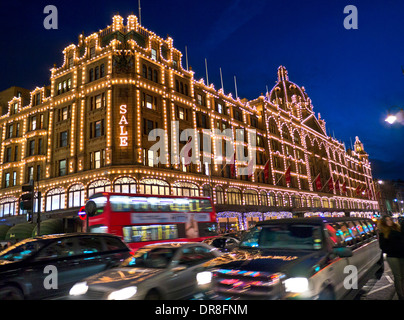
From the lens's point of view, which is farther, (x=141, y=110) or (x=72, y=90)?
(x=72, y=90)

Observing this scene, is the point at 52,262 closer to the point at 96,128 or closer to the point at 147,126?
the point at 147,126

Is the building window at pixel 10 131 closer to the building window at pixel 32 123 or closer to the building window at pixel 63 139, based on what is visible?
the building window at pixel 32 123

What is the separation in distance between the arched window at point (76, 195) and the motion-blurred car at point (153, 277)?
25.6 m

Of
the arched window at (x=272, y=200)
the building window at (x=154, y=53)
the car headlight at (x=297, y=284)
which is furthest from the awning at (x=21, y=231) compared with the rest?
the arched window at (x=272, y=200)

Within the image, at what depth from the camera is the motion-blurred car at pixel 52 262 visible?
24.4ft

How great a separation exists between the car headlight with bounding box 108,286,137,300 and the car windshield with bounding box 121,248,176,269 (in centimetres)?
130

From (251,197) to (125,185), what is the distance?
72.9 feet

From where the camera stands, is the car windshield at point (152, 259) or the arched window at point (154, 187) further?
the arched window at point (154, 187)

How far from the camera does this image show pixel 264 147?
51625 millimetres

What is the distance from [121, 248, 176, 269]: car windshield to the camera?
25.1 feet

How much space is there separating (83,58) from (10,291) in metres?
34.0

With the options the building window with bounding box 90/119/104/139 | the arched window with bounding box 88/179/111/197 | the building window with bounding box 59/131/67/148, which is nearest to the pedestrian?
the arched window with bounding box 88/179/111/197
